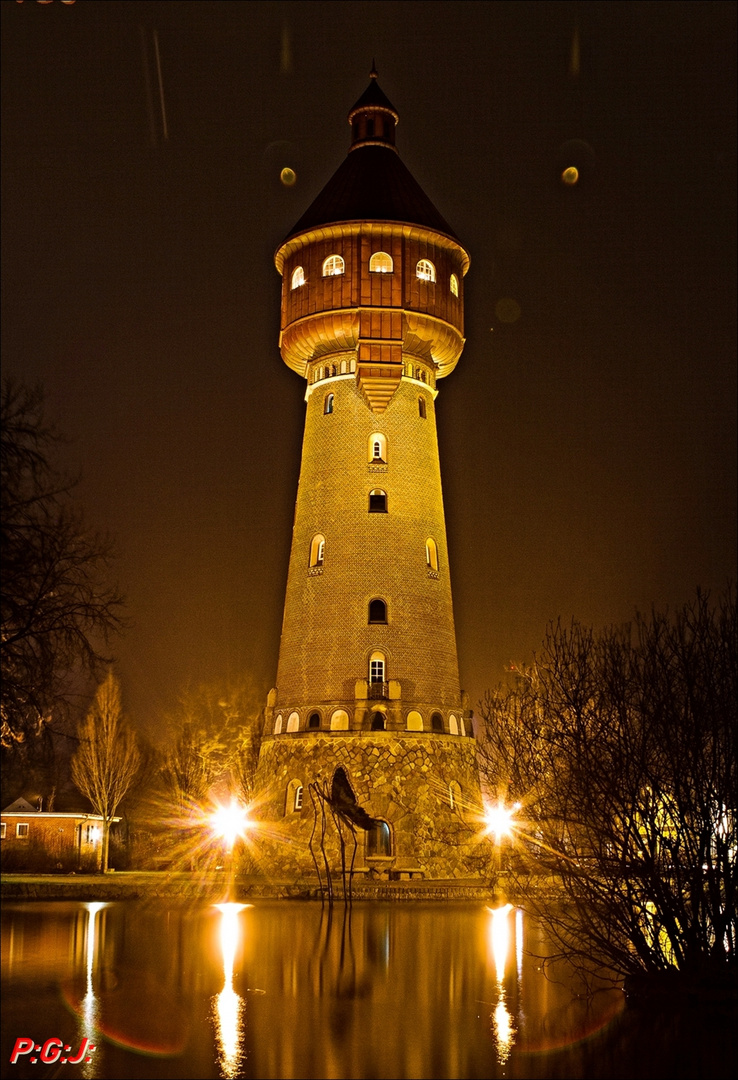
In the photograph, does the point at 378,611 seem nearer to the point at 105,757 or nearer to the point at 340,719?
the point at 340,719

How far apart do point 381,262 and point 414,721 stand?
1682 cm

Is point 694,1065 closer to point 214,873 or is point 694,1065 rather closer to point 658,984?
point 658,984

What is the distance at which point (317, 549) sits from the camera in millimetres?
44250

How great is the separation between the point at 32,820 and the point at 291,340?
1066 inches

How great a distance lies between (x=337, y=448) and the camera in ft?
146

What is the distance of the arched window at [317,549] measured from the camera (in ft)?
144

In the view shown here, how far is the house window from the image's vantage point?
42062 millimetres

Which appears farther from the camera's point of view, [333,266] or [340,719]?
[333,266]

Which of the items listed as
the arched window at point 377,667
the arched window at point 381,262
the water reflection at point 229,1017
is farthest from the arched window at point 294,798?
the arched window at point 381,262

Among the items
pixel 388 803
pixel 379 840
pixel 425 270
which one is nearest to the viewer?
pixel 388 803

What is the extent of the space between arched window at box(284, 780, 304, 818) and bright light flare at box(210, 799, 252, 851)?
6.75 feet

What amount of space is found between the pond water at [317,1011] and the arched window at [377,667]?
15634mm

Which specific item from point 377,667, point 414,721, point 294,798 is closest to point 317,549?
point 377,667

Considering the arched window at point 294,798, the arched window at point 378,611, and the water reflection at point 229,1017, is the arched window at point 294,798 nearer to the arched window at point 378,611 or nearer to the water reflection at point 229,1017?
the arched window at point 378,611
